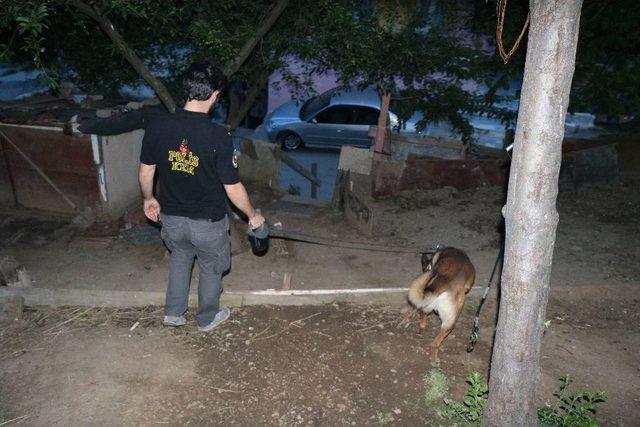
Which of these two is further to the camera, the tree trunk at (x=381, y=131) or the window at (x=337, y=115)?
the window at (x=337, y=115)

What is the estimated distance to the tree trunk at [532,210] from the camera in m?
2.55

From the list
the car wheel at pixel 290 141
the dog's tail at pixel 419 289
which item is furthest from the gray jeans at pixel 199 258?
the car wheel at pixel 290 141

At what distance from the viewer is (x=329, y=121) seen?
14.4 meters

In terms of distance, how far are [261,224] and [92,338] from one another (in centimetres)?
181

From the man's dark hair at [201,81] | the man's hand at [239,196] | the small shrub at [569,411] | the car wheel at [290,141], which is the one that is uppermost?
the man's dark hair at [201,81]

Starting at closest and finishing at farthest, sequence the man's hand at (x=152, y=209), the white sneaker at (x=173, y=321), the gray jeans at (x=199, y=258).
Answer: the gray jeans at (x=199, y=258)
the man's hand at (x=152, y=209)
the white sneaker at (x=173, y=321)

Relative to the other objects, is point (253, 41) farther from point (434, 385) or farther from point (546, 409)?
point (546, 409)

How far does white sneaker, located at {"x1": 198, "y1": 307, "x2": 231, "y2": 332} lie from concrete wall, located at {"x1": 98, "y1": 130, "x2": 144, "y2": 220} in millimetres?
3269

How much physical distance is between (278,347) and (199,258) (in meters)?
1.03

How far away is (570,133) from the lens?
518 inches

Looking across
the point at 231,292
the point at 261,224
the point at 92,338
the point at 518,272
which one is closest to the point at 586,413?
the point at 518,272

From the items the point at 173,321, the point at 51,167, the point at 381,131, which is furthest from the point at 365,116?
the point at 173,321

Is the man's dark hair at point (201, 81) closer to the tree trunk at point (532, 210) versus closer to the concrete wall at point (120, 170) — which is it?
the tree trunk at point (532, 210)

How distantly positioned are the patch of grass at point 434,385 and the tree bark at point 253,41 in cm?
412
